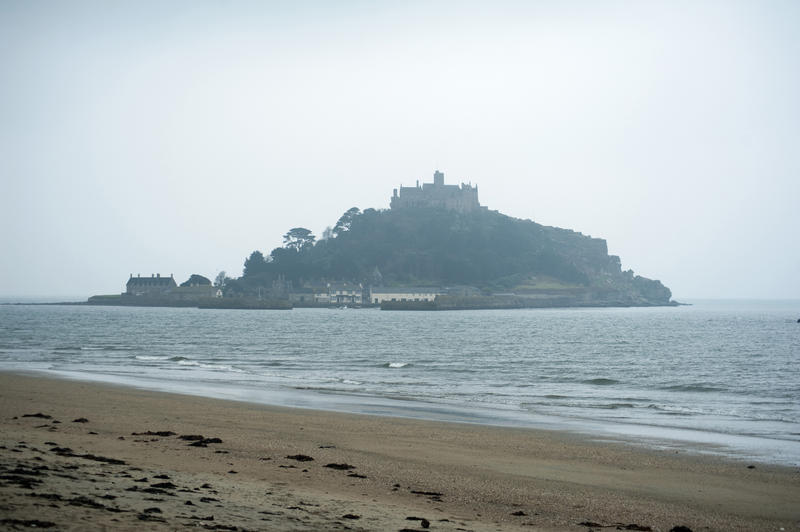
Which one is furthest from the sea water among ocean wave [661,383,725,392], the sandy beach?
the sandy beach

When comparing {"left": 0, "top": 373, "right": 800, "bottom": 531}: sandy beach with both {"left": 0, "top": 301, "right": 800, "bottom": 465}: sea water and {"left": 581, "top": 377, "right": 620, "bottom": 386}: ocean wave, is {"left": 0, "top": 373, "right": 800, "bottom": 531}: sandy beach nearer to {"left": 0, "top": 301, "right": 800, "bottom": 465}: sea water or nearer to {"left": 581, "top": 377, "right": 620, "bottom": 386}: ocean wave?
{"left": 0, "top": 301, "right": 800, "bottom": 465}: sea water

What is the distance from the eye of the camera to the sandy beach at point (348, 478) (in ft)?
28.6

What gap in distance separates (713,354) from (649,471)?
41966 mm

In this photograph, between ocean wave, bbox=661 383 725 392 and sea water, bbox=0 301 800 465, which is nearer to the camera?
sea water, bbox=0 301 800 465

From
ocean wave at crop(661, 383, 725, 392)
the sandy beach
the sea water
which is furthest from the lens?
ocean wave at crop(661, 383, 725, 392)

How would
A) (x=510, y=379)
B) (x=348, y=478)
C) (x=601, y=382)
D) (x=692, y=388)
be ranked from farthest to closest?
(x=510, y=379) → (x=601, y=382) → (x=692, y=388) → (x=348, y=478)

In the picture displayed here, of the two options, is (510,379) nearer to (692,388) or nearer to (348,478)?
(692,388)

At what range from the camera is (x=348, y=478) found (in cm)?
1243

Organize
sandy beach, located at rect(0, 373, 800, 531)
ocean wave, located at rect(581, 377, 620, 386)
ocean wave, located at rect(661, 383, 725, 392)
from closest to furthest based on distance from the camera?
sandy beach, located at rect(0, 373, 800, 531)
ocean wave, located at rect(661, 383, 725, 392)
ocean wave, located at rect(581, 377, 620, 386)

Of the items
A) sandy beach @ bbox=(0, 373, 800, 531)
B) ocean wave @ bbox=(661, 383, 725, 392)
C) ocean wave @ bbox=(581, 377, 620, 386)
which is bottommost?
ocean wave @ bbox=(581, 377, 620, 386)

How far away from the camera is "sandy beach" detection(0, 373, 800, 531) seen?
8703 millimetres

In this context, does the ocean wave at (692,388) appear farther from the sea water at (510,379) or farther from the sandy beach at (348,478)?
the sandy beach at (348,478)

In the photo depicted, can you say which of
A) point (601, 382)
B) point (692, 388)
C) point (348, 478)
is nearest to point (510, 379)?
point (601, 382)

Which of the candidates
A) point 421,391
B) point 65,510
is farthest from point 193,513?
point 421,391
